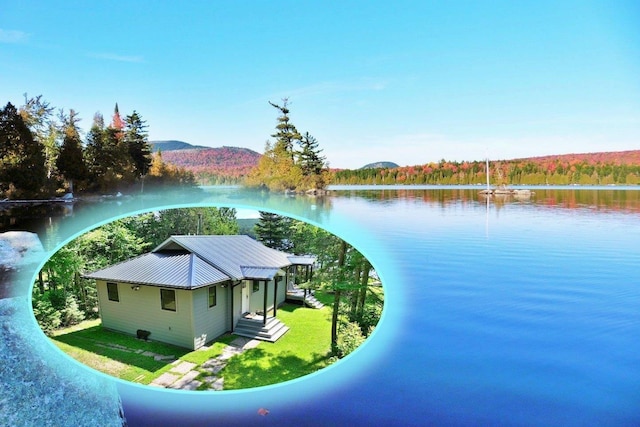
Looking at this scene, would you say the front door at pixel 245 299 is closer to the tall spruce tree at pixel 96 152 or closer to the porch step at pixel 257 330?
the porch step at pixel 257 330

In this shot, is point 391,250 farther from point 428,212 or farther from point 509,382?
point 428,212

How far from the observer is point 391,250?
10.1 ft

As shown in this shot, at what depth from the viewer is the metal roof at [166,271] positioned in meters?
2.02

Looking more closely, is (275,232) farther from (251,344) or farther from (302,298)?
(251,344)

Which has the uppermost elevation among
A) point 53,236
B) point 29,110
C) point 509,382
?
point 29,110

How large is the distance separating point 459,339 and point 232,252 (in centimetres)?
177

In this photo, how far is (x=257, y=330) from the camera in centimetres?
223

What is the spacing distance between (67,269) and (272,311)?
1.31 metres

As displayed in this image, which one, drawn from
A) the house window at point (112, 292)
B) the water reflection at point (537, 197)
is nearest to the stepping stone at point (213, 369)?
the house window at point (112, 292)

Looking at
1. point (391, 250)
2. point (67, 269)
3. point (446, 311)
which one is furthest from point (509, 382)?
point (67, 269)

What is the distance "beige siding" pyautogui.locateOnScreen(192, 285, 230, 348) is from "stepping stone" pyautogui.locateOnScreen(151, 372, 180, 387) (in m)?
0.21

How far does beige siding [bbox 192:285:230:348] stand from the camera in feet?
6.67

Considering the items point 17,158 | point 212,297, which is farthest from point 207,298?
point 17,158

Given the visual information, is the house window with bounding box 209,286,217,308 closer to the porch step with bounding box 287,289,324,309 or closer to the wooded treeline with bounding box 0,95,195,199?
the porch step with bounding box 287,289,324,309
